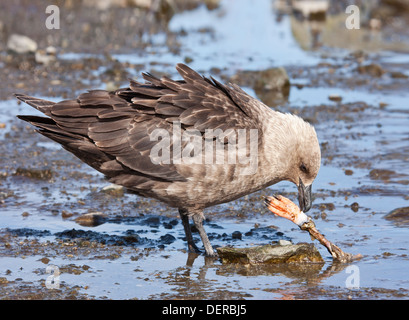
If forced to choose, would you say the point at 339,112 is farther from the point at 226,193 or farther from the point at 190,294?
the point at 190,294

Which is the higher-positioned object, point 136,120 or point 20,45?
point 20,45

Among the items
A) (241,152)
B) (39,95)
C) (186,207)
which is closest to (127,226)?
(186,207)

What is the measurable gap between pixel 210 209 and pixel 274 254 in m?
1.57

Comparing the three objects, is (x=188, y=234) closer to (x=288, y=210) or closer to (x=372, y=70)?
(x=288, y=210)

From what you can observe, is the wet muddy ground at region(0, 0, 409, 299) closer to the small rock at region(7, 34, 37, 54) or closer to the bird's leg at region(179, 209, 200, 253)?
the bird's leg at region(179, 209, 200, 253)

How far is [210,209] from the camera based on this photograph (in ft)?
25.0

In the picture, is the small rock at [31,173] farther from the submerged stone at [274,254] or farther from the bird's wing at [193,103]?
the submerged stone at [274,254]

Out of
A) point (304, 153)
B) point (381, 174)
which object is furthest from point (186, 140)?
point (381, 174)

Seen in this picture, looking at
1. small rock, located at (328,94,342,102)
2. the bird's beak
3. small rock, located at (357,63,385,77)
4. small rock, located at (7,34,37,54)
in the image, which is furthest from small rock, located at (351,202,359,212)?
small rock, located at (7,34,37,54)

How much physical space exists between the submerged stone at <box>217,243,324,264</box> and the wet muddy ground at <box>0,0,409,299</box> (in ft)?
0.25

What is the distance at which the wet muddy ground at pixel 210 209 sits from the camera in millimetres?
5805

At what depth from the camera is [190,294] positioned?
555 cm

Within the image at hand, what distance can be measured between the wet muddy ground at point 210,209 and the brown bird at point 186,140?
0.57 m

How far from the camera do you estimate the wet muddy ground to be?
19.0 ft
